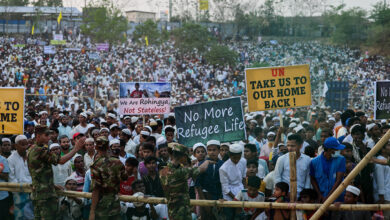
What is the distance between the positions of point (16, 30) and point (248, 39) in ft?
89.1

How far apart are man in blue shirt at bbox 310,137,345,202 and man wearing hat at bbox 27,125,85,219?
108 inches

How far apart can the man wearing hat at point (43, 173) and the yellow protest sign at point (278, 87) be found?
131 inches

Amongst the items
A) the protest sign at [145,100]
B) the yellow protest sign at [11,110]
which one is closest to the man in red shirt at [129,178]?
the yellow protest sign at [11,110]

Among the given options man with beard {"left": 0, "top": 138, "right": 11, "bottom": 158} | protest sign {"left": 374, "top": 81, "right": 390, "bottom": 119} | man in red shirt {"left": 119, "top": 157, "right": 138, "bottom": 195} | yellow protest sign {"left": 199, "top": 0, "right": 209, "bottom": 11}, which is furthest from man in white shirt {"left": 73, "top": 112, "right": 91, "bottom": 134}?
yellow protest sign {"left": 199, "top": 0, "right": 209, "bottom": 11}

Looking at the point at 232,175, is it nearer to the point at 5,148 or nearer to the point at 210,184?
the point at 210,184

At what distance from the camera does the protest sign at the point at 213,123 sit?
24.0 ft

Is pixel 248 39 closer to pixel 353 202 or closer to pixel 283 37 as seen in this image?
pixel 283 37

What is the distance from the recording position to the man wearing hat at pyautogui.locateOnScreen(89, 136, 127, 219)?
5246mm

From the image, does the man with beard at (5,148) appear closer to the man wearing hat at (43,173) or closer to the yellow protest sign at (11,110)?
the yellow protest sign at (11,110)

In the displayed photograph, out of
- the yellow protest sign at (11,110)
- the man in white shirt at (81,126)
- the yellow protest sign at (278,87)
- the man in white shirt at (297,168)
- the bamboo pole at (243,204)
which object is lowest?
the bamboo pole at (243,204)

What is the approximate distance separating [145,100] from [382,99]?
5.17 m

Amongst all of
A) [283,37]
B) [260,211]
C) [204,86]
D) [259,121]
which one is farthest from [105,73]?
[283,37]

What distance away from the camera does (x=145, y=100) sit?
11664 millimetres

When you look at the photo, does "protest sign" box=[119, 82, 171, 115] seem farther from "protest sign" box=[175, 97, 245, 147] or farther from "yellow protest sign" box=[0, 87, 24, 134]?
"protest sign" box=[175, 97, 245, 147]
